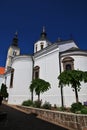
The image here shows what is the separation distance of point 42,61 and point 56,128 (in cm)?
1512

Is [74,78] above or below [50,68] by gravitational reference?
below

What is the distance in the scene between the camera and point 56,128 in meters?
7.09

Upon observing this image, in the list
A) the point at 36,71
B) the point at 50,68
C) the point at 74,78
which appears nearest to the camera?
the point at 74,78

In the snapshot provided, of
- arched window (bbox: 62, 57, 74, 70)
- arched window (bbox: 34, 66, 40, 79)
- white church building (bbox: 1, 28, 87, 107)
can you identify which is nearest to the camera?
white church building (bbox: 1, 28, 87, 107)

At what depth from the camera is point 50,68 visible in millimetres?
19234

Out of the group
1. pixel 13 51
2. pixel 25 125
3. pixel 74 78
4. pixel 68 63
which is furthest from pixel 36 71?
pixel 13 51

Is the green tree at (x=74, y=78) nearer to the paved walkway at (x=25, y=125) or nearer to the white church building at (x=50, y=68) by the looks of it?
the paved walkway at (x=25, y=125)

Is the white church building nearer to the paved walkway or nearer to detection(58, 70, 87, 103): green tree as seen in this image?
detection(58, 70, 87, 103): green tree

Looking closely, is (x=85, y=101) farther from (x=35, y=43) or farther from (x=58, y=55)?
(x=35, y=43)

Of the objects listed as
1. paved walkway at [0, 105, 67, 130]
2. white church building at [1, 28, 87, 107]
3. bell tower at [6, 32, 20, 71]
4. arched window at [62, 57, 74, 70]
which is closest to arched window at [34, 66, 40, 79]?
white church building at [1, 28, 87, 107]

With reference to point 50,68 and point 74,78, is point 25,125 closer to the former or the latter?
point 74,78

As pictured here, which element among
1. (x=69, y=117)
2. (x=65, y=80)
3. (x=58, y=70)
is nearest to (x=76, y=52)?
(x=58, y=70)

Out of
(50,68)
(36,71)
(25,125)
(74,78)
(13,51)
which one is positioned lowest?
(25,125)

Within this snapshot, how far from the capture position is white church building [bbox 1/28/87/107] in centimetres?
1680
